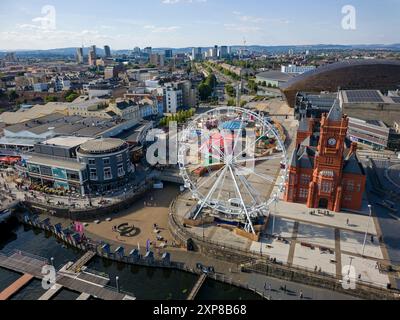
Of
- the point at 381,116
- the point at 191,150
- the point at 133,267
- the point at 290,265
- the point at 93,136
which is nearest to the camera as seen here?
the point at 290,265

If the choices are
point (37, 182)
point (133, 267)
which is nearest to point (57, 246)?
point (133, 267)

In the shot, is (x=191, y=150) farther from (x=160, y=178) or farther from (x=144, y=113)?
(x=144, y=113)

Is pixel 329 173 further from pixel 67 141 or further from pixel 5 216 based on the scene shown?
pixel 5 216

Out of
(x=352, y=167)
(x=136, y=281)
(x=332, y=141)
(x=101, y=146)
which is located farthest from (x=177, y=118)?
(x=136, y=281)

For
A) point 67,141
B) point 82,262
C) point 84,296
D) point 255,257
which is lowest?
point 82,262

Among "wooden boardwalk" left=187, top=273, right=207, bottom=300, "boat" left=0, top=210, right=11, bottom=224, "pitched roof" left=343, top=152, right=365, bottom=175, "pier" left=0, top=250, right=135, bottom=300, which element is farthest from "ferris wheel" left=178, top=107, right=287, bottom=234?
"boat" left=0, top=210, right=11, bottom=224
